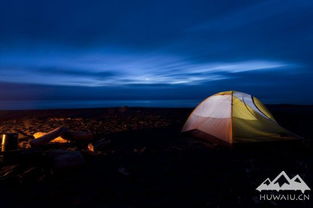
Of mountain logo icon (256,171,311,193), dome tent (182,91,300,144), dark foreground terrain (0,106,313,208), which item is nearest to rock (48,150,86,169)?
dark foreground terrain (0,106,313,208)

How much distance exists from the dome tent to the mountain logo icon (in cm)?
198

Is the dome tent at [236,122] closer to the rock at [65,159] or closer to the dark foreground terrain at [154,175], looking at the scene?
the dark foreground terrain at [154,175]

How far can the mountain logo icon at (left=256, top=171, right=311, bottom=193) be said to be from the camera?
3806mm

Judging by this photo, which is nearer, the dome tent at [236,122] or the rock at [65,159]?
the rock at [65,159]

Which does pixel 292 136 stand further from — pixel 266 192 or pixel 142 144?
pixel 142 144

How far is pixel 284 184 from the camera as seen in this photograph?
3.98m

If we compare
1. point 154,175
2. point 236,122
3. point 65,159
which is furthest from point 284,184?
point 65,159

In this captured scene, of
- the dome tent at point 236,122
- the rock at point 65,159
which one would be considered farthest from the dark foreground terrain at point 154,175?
the dome tent at point 236,122

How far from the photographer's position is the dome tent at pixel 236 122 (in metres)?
6.22

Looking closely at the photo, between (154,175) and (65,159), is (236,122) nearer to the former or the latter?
(154,175)

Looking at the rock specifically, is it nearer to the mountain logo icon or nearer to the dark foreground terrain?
the dark foreground terrain

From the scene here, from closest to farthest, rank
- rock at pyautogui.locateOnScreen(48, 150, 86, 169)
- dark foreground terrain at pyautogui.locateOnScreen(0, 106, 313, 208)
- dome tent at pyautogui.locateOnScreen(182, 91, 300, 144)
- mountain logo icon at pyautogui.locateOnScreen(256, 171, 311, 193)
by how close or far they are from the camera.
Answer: dark foreground terrain at pyautogui.locateOnScreen(0, 106, 313, 208), mountain logo icon at pyautogui.locateOnScreen(256, 171, 311, 193), rock at pyautogui.locateOnScreen(48, 150, 86, 169), dome tent at pyautogui.locateOnScreen(182, 91, 300, 144)

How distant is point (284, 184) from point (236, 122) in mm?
2648

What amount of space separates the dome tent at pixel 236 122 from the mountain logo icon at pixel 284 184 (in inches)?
78.0
